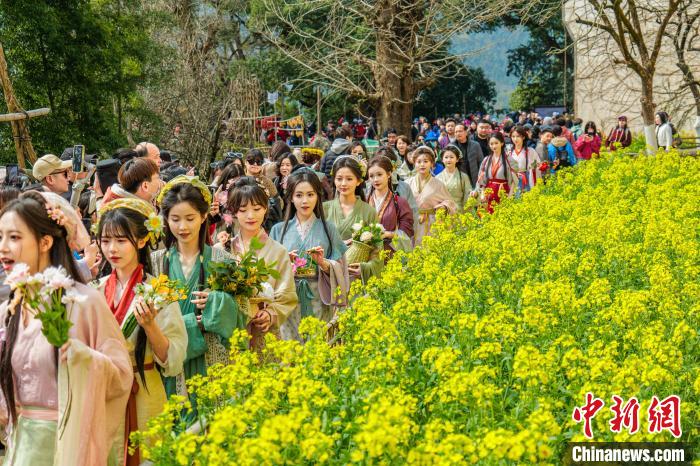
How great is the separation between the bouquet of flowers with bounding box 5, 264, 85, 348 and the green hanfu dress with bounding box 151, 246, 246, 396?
1.29m

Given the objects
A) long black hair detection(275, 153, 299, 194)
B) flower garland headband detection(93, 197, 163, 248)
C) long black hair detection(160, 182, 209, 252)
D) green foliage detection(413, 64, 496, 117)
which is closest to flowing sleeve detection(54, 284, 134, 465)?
flower garland headband detection(93, 197, 163, 248)

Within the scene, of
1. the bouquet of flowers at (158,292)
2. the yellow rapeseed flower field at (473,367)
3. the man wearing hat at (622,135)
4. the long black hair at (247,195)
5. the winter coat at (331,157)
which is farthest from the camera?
the man wearing hat at (622,135)

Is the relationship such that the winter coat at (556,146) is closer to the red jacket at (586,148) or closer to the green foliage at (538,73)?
the red jacket at (586,148)

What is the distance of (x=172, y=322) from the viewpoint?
465 cm

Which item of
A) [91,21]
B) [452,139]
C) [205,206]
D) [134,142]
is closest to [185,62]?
[134,142]

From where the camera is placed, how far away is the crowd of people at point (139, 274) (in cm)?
398

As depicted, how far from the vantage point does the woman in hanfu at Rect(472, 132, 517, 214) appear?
516 inches

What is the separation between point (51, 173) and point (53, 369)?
432 centimetres

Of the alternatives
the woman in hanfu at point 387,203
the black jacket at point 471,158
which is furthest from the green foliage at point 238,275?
the black jacket at point 471,158

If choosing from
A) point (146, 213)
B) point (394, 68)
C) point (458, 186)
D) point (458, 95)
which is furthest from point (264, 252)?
point (458, 95)

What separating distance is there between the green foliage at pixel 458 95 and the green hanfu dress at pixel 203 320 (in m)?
33.4

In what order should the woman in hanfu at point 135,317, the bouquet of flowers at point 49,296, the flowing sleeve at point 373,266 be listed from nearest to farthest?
the bouquet of flowers at point 49,296 → the woman in hanfu at point 135,317 → the flowing sleeve at point 373,266

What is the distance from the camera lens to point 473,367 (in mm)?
4762

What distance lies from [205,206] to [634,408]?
9.02 feet
